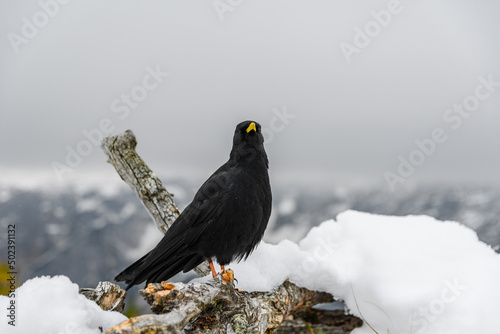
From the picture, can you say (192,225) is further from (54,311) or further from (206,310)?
(54,311)

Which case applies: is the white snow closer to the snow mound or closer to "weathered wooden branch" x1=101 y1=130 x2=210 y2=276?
the snow mound

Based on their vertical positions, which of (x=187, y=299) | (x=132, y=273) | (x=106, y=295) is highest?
(x=132, y=273)

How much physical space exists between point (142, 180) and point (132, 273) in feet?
4.34

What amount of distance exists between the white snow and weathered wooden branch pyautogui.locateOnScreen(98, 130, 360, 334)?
360 mm

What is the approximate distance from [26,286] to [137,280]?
937mm

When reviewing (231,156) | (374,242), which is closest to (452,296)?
(374,242)

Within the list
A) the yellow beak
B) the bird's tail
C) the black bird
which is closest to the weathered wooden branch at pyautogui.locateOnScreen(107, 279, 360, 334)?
the black bird

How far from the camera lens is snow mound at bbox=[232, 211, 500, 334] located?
324 centimetres

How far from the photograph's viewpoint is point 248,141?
3.33m

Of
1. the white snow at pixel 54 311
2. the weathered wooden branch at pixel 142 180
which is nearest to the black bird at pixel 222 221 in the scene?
the white snow at pixel 54 311

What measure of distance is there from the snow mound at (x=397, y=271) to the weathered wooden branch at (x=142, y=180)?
3.41 feet

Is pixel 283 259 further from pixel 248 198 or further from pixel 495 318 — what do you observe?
pixel 495 318

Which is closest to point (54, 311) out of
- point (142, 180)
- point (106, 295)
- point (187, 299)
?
point (106, 295)

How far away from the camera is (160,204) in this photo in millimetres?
4164
